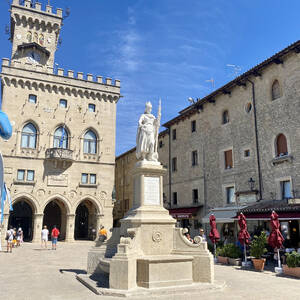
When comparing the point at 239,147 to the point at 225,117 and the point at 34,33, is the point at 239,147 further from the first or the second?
the point at 34,33

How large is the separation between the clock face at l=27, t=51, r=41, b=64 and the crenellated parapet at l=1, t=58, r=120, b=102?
2.10m

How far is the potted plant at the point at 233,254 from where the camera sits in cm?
1542

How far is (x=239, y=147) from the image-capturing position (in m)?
24.2

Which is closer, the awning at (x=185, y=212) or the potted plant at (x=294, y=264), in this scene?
the potted plant at (x=294, y=264)

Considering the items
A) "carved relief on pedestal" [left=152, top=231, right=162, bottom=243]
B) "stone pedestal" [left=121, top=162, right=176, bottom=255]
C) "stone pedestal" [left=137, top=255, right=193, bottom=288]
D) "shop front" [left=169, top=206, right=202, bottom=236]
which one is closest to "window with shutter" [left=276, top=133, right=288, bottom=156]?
"shop front" [left=169, top=206, right=202, bottom=236]

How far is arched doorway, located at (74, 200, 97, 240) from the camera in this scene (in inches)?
1397

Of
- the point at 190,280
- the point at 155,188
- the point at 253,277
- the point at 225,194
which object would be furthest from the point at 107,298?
the point at 225,194

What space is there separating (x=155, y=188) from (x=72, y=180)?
942 inches

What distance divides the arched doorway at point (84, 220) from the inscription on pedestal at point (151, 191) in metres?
26.1

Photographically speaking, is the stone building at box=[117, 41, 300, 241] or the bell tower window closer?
the stone building at box=[117, 41, 300, 241]

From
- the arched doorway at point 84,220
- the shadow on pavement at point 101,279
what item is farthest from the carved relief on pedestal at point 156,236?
the arched doorway at point 84,220

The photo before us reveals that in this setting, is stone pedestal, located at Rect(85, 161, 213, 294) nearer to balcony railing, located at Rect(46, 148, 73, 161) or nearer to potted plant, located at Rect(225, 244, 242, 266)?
potted plant, located at Rect(225, 244, 242, 266)

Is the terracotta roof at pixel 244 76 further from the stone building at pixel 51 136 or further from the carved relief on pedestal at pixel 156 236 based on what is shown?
the carved relief on pedestal at pixel 156 236

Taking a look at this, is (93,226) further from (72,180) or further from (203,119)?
(203,119)
